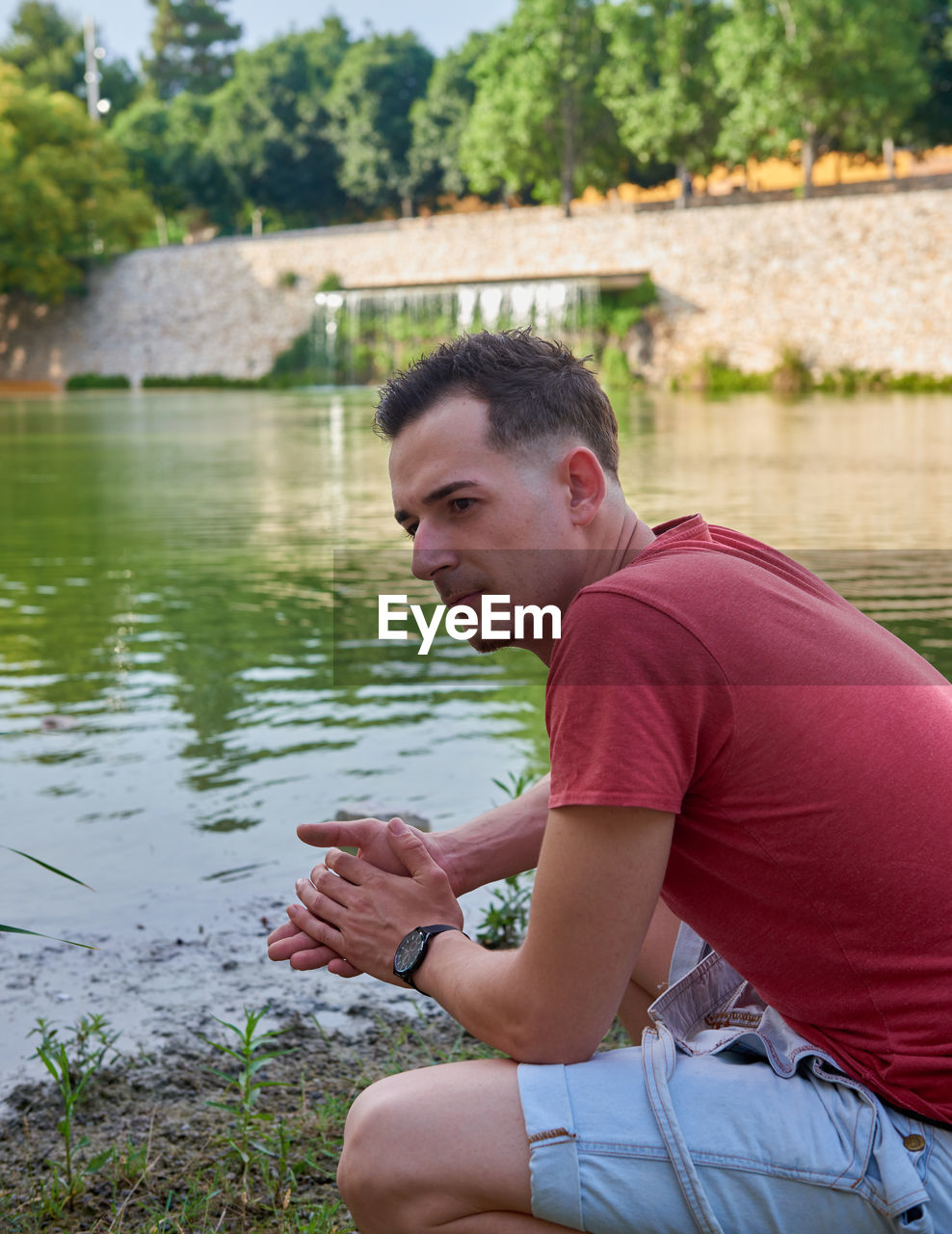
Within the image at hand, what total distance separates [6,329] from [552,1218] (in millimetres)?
51776

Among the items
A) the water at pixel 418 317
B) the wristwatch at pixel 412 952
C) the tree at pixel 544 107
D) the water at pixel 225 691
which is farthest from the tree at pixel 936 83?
the wristwatch at pixel 412 952

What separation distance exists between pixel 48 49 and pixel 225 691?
71.5 meters

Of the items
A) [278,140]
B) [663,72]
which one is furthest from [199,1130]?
[278,140]

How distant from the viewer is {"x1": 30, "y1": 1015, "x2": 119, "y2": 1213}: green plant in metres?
1.96

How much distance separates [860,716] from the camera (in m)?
1.40

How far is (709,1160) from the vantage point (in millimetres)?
1367

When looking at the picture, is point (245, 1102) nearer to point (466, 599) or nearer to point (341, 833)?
point (341, 833)

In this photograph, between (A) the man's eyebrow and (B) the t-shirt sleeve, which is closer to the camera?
(B) the t-shirt sleeve

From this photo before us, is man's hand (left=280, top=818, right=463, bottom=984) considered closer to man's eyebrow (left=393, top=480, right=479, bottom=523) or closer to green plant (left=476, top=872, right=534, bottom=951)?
man's eyebrow (left=393, top=480, right=479, bottom=523)

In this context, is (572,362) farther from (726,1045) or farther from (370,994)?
(370,994)

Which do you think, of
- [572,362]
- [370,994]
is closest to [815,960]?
[572,362]

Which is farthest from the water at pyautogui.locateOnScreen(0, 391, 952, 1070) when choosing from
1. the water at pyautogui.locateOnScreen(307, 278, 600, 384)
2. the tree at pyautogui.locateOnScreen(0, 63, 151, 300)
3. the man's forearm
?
the tree at pyautogui.locateOnScreen(0, 63, 151, 300)

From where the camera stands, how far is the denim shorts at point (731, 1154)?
4.43 feet

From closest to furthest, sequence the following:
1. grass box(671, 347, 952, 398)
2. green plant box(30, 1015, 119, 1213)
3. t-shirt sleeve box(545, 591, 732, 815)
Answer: t-shirt sleeve box(545, 591, 732, 815) → green plant box(30, 1015, 119, 1213) → grass box(671, 347, 952, 398)
